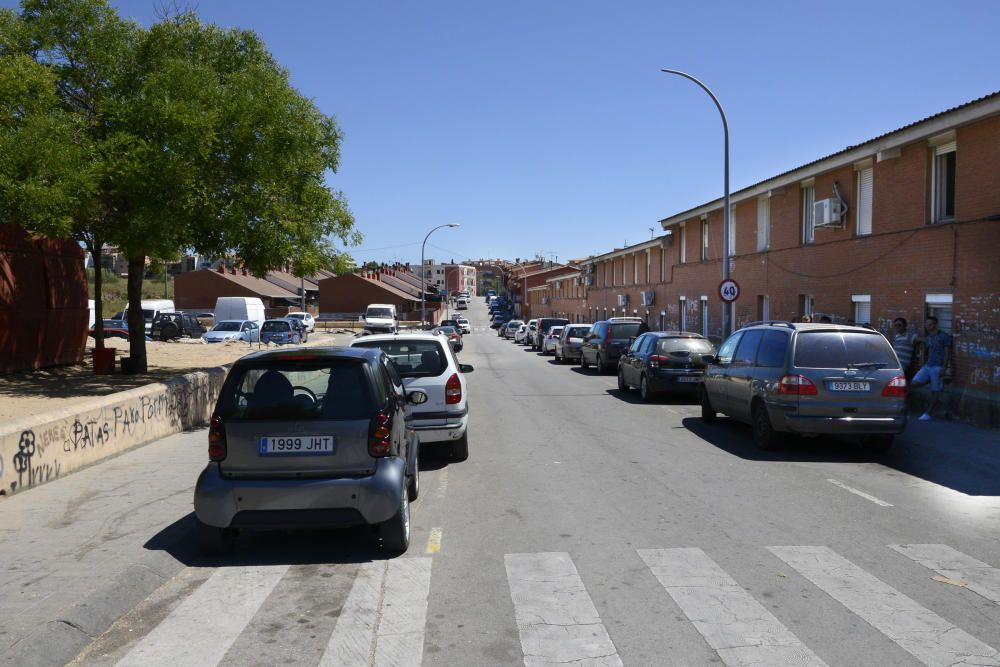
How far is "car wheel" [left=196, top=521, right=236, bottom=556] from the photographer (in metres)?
6.40

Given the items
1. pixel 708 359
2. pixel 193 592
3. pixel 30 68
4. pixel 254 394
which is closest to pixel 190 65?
pixel 30 68

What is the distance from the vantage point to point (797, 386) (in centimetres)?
1080

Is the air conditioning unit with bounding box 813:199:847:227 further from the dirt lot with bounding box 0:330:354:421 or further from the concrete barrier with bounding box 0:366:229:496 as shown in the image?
the dirt lot with bounding box 0:330:354:421

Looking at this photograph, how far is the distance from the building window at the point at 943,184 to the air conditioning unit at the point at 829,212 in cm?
329

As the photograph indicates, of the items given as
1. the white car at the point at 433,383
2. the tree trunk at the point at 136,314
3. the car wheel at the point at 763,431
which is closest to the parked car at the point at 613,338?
the tree trunk at the point at 136,314

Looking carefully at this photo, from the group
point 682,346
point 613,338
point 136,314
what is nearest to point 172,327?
point 136,314

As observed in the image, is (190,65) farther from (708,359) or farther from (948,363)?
(948,363)

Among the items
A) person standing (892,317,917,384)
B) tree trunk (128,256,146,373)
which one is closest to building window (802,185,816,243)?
person standing (892,317,917,384)

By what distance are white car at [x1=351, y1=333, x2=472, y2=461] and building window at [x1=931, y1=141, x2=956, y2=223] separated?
38.3ft

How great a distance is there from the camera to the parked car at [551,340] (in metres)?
38.6

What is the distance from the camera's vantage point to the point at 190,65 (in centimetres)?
1698

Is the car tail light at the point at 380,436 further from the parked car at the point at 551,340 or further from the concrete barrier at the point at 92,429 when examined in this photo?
the parked car at the point at 551,340

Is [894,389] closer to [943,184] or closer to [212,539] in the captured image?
[943,184]

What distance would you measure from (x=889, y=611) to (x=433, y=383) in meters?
5.95
